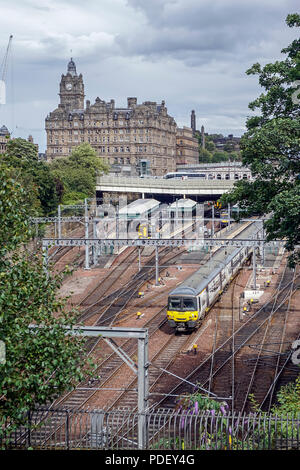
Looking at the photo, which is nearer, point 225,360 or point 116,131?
point 225,360

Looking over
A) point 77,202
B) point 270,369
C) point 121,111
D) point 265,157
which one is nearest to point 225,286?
point 270,369

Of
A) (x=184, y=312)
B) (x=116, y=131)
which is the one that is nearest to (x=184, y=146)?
(x=116, y=131)

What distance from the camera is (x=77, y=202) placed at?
7356cm

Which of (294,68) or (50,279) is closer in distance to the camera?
(50,279)

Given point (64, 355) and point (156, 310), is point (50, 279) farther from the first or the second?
point (156, 310)

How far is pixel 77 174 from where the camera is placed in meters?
81.4

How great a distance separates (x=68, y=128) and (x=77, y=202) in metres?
69.3

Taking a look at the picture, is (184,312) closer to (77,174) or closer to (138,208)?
(138,208)

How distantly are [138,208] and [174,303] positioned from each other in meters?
37.9

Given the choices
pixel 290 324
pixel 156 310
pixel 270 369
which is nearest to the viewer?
pixel 270 369

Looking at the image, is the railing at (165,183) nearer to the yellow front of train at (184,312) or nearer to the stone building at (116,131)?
the stone building at (116,131)

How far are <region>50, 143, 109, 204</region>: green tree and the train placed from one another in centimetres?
3727

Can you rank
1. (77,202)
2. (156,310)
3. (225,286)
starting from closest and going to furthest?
(156,310) < (225,286) < (77,202)

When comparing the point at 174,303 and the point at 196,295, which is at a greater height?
the point at 196,295
